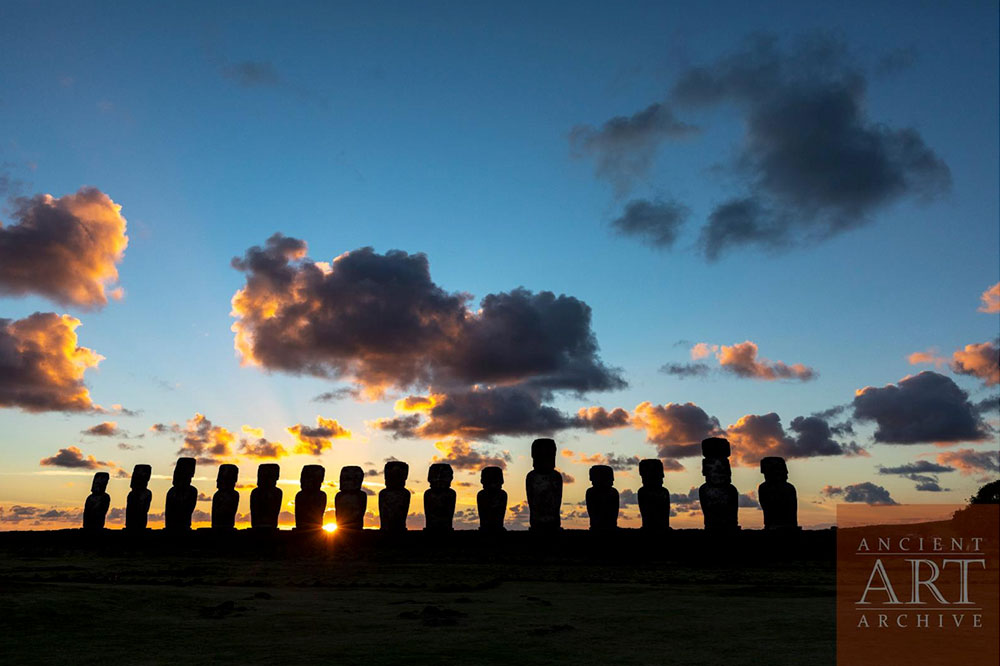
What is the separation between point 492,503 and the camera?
27.4 meters

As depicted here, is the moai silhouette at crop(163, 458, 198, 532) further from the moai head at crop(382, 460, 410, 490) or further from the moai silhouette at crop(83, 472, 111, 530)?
the moai head at crop(382, 460, 410, 490)

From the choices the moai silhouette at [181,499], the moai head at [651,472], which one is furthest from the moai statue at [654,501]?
the moai silhouette at [181,499]

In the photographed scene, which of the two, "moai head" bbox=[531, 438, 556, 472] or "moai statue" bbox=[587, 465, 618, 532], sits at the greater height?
"moai head" bbox=[531, 438, 556, 472]

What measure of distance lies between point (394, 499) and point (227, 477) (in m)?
7.79

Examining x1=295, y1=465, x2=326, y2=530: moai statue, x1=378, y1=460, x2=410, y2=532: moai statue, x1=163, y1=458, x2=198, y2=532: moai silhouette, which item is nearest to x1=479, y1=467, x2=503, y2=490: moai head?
x1=378, y1=460, x2=410, y2=532: moai statue

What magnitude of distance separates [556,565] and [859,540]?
30.3 ft

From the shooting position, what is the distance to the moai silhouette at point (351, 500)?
29344 millimetres

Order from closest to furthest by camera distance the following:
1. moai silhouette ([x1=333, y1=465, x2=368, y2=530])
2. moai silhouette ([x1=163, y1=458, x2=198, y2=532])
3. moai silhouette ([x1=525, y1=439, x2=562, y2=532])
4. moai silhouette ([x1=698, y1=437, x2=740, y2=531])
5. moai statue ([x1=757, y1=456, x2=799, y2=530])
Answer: moai statue ([x1=757, y1=456, x2=799, y2=530]) < moai silhouette ([x1=698, y1=437, x2=740, y2=531]) < moai silhouette ([x1=525, y1=439, x2=562, y2=532]) < moai silhouette ([x1=333, y1=465, x2=368, y2=530]) < moai silhouette ([x1=163, y1=458, x2=198, y2=532])

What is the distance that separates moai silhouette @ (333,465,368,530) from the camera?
96.3 feet

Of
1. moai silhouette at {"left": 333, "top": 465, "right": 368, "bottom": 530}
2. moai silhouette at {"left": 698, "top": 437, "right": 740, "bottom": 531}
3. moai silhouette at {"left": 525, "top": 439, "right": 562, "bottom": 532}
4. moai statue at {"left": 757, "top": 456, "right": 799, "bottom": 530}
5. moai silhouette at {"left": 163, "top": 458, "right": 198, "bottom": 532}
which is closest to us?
moai statue at {"left": 757, "top": 456, "right": 799, "bottom": 530}

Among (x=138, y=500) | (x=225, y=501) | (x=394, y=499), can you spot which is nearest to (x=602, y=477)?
(x=394, y=499)

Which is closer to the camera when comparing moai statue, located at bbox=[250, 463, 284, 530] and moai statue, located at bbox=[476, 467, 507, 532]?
moai statue, located at bbox=[476, 467, 507, 532]

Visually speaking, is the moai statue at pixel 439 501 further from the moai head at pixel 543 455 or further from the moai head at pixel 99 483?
the moai head at pixel 99 483

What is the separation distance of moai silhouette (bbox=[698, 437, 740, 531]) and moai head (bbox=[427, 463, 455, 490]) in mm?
8364
